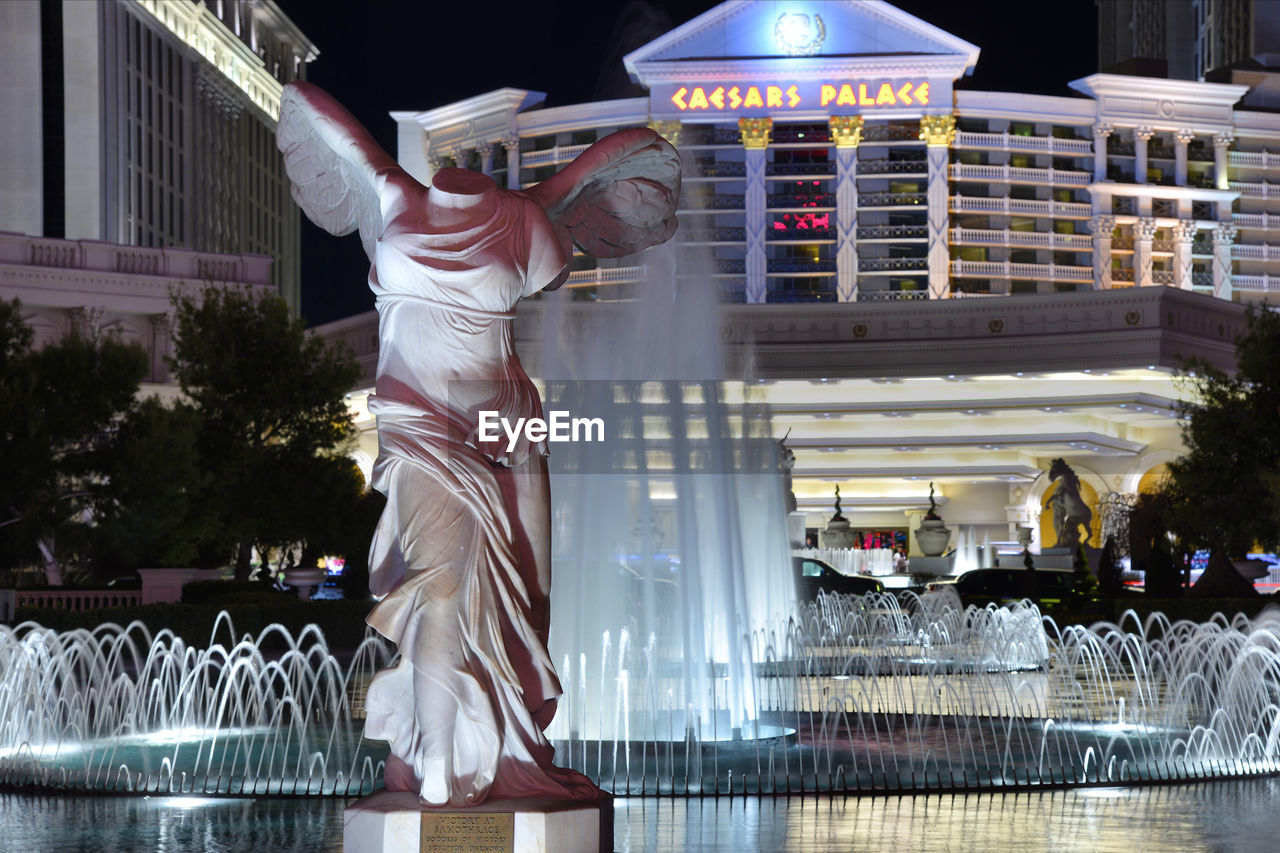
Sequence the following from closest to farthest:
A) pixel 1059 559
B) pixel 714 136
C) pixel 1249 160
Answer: pixel 1059 559 < pixel 714 136 < pixel 1249 160

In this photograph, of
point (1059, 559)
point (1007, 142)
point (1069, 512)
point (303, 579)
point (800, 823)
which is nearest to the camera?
point (800, 823)

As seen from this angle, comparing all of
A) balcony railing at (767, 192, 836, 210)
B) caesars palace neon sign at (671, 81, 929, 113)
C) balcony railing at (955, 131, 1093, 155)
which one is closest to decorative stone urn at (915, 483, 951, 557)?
balcony railing at (767, 192, 836, 210)

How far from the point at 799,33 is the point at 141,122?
131 ft

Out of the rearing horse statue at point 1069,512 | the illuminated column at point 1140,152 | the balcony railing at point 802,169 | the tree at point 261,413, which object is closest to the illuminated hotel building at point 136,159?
the tree at point 261,413

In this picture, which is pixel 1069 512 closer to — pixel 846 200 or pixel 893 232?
pixel 893 232

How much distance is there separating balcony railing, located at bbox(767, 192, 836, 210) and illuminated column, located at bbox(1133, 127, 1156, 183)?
46.8 ft

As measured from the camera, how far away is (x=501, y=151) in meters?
72.0

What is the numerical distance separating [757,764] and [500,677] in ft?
15.6

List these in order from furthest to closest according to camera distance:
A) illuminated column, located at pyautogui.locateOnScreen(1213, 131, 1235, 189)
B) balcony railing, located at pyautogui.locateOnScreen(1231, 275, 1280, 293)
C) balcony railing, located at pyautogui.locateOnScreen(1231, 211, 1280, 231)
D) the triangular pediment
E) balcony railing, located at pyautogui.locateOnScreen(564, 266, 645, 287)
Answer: balcony railing, located at pyautogui.locateOnScreen(1231, 211, 1280, 231), balcony railing, located at pyautogui.locateOnScreen(1231, 275, 1280, 293), illuminated column, located at pyautogui.locateOnScreen(1213, 131, 1235, 189), the triangular pediment, balcony railing, located at pyautogui.locateOnScreen(564, 266, 645, 287)

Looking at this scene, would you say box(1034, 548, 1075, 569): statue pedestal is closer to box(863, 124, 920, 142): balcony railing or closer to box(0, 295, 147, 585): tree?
box(0, 295, 147, 585): tree

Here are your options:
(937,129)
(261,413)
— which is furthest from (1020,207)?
(261,413)

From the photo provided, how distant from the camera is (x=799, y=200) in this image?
219ft

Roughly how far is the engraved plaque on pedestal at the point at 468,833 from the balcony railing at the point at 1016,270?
63.7 metres

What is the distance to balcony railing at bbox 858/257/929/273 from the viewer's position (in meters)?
65.8
